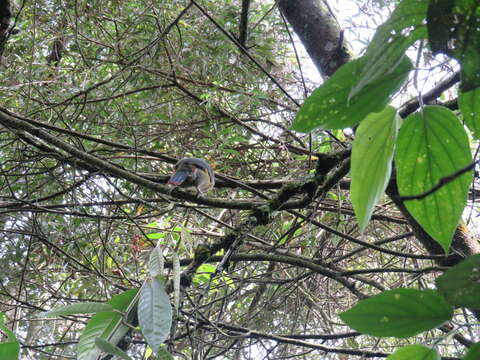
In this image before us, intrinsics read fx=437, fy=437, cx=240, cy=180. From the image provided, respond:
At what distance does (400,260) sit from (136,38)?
72.4 inches

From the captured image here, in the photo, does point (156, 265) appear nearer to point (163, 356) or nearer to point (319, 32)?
point (163, 356)

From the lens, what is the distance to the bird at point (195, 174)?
1.66 m

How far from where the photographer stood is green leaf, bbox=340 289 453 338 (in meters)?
0.33

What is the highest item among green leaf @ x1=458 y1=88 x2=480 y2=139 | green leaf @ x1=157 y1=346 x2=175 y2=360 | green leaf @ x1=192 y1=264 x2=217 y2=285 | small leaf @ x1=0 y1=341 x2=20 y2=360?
green leaf @ x1=192 y1=264 x2=217 y2=285

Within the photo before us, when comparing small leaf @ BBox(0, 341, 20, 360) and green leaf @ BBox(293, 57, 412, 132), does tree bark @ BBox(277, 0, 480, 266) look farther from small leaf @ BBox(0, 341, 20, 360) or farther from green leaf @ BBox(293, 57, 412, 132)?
small leaf @ BBox(0, 341, 20, 360)

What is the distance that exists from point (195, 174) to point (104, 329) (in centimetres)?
122

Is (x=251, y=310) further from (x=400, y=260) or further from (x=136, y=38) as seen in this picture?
(x=136, y=38)

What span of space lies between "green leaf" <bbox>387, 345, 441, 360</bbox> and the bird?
51.8 inches

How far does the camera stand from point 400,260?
7.78 feet

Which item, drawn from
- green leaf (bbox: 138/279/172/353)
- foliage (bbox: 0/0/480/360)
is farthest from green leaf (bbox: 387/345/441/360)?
green leaf (bbox: 138/279/172/353)

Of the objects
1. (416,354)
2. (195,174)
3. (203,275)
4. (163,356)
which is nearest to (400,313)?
(416,354)

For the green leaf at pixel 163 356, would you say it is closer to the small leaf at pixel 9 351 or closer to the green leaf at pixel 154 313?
the green leaf at pixel 154 313

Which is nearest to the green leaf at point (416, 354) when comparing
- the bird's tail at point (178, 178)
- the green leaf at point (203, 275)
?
the bird's tail at point (178, 178)

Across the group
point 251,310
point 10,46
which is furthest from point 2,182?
point 251,310
